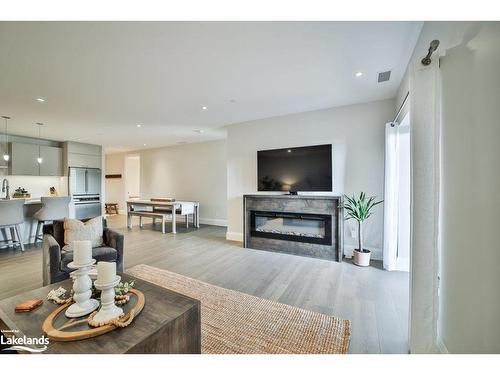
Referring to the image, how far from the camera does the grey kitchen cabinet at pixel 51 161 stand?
5887 millimetres

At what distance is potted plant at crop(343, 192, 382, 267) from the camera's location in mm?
3197

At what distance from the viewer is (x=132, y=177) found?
32.5ft

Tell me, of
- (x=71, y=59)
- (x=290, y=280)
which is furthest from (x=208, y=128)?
(x=290, y=280)

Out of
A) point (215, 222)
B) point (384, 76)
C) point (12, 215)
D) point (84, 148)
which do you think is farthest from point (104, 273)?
point (84, 148)

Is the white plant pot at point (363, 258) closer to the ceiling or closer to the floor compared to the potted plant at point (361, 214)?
closer to the floor

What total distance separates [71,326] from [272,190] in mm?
3403

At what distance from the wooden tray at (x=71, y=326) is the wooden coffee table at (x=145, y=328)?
0.07 ft

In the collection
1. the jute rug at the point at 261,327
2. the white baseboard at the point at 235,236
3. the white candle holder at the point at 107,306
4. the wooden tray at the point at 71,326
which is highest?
the white candle holder at the point at 107,306

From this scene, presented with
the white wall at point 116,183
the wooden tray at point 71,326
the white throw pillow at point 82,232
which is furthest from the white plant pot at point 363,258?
the white wall at point 116,183

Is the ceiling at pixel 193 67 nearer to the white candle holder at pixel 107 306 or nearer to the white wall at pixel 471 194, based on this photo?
the white wall at pixel 471 194

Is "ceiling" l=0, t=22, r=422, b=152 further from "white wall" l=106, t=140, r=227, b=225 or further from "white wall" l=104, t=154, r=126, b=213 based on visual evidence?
"white wall" l=104, t=154, r=126, b=213

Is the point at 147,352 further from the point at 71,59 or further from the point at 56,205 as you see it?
the point at 56,205

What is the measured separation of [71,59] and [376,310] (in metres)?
3.94

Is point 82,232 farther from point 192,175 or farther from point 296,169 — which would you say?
point 192,175
